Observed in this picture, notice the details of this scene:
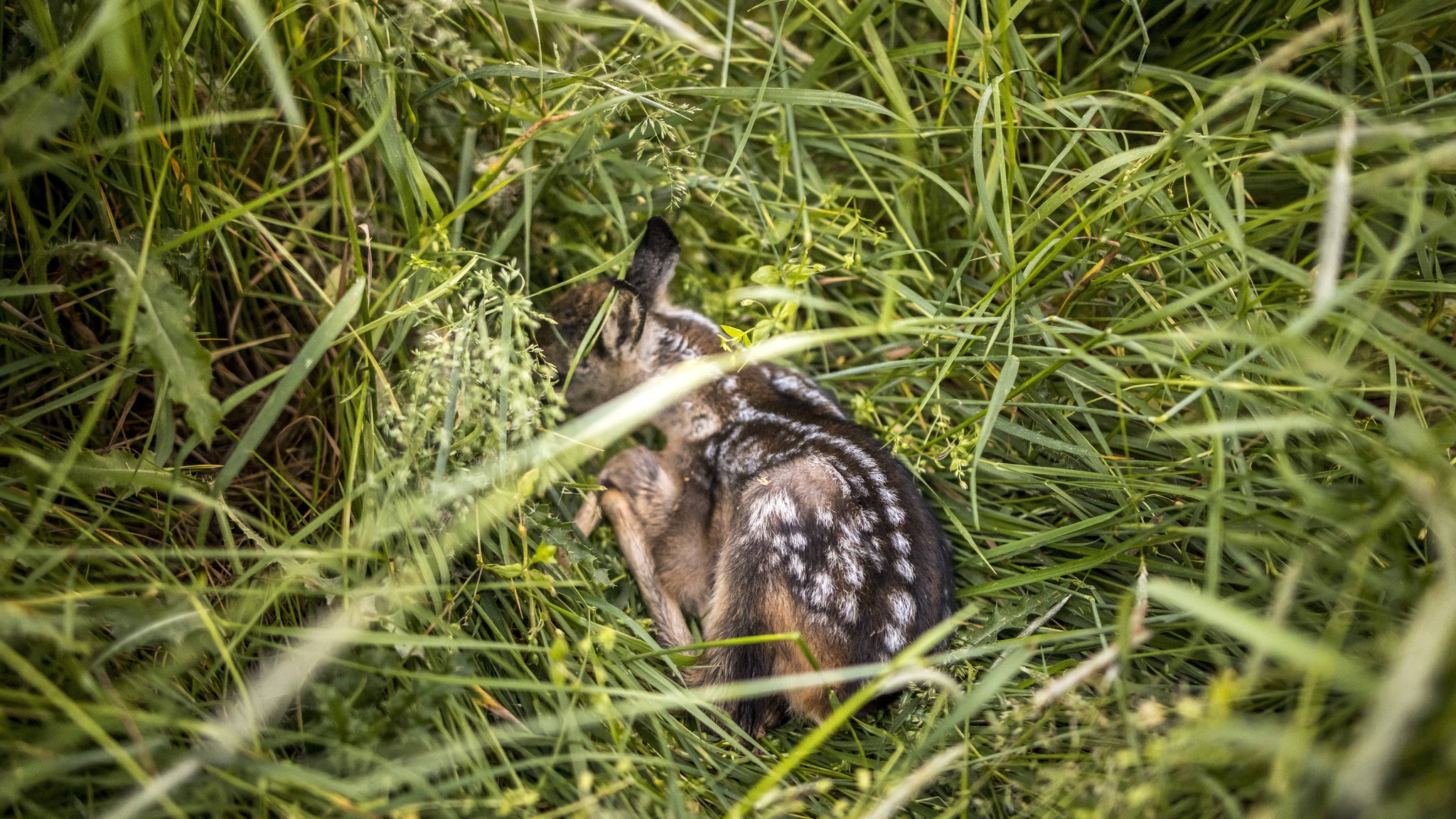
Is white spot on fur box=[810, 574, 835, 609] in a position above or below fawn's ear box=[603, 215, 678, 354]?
below

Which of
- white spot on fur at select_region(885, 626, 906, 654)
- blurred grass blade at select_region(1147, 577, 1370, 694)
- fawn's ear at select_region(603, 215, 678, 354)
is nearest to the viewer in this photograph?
blurred grass blade at select_region(1147, 577, 1370, 694)

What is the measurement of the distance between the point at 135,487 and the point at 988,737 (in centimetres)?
262

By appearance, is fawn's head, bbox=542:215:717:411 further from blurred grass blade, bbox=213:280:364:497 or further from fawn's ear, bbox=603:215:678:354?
blurred grass blade, bbox=213:280:364:497

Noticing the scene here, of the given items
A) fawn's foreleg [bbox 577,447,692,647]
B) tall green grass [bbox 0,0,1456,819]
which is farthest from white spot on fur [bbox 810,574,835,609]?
fawn's foreleg [bbox 577,447,692,647]

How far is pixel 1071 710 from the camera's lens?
2.06 m

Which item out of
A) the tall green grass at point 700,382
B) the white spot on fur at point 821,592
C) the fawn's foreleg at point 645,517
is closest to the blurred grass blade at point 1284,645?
the tall green grass at point 700,382

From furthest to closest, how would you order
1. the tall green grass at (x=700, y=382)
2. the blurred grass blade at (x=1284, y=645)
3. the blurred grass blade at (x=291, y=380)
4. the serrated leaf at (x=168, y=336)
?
the blurred grass blade at (x=291, y=380) → the serrated leaf at (x=168, y=336) → the tall green grass at (x=700, y=382) → the blurred grass blade at (x=1284, y=645)

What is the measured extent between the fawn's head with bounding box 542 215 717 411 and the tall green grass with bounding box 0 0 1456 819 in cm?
15

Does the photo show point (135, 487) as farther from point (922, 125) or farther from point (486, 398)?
point (922, 125)

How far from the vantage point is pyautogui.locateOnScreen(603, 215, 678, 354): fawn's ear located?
304cm

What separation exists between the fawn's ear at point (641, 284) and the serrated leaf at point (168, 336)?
4.46 ft

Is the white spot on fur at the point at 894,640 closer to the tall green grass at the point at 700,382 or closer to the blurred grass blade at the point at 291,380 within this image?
the tall green grass at the point at 700,382

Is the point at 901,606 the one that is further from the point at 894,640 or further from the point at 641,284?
the point at 641,284

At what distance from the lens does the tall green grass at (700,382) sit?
5.81 feet
